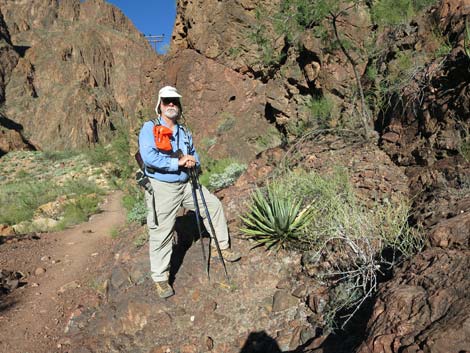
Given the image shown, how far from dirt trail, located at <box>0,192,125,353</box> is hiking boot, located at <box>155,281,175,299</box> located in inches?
51.9

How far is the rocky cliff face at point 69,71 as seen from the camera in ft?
155

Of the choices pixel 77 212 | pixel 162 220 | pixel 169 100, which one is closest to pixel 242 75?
pixel 77 212

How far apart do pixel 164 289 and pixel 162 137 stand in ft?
5.44

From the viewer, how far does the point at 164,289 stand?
389 centimetres

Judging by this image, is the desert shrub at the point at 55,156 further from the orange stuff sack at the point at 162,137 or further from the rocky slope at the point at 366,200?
the orange stuff sack at the point at 162,137

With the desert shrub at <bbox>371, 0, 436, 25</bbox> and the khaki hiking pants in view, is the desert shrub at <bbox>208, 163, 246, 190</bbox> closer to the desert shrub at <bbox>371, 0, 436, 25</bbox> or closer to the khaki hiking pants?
the khaki hiking pants

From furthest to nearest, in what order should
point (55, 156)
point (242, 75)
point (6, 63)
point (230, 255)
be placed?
point (6, 63)
point (55, 156)
point (242, 75)
point (230, 255)

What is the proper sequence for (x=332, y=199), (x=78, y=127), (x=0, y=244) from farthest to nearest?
(x=78, y=127) → (x=0, y=244) → (x=332, y=199)

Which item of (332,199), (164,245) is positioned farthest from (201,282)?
(332,199)

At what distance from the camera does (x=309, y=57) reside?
651cm

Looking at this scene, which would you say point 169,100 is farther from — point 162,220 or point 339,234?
point 339,234

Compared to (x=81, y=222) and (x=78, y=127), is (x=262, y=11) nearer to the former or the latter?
(x=81, y=222)

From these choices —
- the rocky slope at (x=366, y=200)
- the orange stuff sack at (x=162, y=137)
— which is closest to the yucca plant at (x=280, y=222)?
the rocky slope at (x=366, y=200)

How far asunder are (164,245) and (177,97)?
159cm
